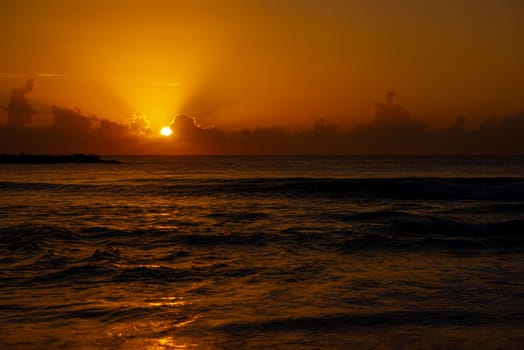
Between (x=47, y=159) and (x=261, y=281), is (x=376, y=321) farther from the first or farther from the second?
(x=47, y=159)

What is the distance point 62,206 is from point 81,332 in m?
20.5

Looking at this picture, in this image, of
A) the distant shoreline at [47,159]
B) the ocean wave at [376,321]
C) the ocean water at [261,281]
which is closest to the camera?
the ocean water at [261,281]

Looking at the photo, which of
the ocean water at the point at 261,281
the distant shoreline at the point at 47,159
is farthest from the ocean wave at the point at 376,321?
the distant shoreline at the point at 47,159

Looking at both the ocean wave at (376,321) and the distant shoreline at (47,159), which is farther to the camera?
the distant shoreline at (47,159)

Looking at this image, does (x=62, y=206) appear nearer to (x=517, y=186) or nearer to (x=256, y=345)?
(x=256, y=345)

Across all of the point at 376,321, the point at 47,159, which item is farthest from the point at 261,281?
the point at 47,159

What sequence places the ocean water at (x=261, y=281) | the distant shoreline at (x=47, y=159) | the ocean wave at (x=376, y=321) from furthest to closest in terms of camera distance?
the distant shoreline at (x=47, y=159) → the ocean wave at (x=376, y=321) → the ocean water at (x=261, y=281)

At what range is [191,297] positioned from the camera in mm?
9594

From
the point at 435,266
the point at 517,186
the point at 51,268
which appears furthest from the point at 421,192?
the point at 51,268

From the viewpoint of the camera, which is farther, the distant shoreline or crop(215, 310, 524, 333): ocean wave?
the distant shoreline

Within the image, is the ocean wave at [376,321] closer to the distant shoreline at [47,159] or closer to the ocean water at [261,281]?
the ocean water at [261,281]

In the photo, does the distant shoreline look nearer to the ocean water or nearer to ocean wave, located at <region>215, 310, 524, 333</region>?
the ocean water

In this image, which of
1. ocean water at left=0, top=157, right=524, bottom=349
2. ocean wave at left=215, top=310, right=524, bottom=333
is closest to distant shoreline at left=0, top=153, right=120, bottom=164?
ocean water at left=0, top=157, right=524, bottom=349

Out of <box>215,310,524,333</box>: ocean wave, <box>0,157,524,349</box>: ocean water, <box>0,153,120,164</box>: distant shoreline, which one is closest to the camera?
<box>0,157,524,349</box>: ocean water
